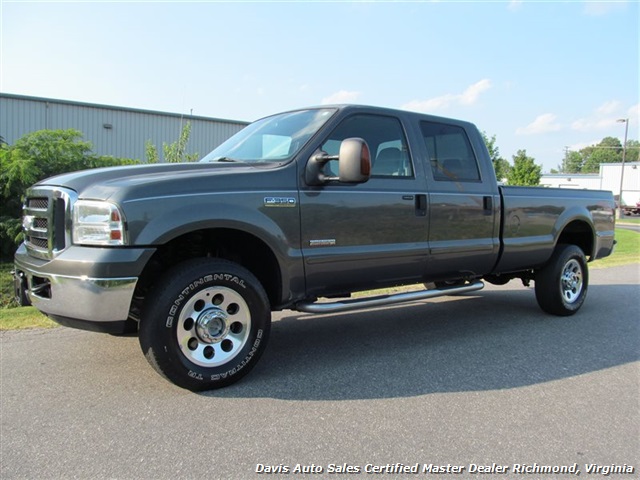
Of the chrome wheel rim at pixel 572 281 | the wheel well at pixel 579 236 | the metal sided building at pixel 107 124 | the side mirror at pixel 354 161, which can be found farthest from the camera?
the metal sided building at pixel 107 124

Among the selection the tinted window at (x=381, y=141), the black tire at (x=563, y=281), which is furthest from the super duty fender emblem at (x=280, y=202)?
the black tire at (x=563, y=281)

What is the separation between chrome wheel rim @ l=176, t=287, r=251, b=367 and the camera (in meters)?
3.42

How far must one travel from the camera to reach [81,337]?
477cm

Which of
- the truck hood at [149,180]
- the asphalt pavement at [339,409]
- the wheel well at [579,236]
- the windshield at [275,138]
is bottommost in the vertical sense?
the asphalt pavement at [339,409]

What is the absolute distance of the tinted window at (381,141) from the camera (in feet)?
14.1

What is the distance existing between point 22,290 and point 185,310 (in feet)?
4.12

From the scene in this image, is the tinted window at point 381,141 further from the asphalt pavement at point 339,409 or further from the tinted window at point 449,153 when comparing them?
the asphalt pavement at point 339,409

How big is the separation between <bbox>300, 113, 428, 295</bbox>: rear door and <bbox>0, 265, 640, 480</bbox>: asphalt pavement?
74cm

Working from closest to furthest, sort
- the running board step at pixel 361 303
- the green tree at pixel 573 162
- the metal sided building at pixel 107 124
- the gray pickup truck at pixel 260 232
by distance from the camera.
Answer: the gray pickup truck at pixel 260 232 < the running board step at pixel 361 303 < the metal sided building at pixel 107 124 < the green tree at pixel 573 162

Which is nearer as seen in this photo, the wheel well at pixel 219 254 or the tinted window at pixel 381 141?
the wheel well at pixel 219 254

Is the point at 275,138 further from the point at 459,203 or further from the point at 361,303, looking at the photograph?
the point at 459,203

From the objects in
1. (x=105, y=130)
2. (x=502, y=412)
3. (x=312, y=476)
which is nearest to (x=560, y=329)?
(x=502, y=412)

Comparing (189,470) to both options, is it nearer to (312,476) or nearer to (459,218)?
(312,476)

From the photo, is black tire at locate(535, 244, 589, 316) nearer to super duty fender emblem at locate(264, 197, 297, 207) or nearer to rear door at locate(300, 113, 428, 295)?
rear door at locate(300, 113, 428, 295)
